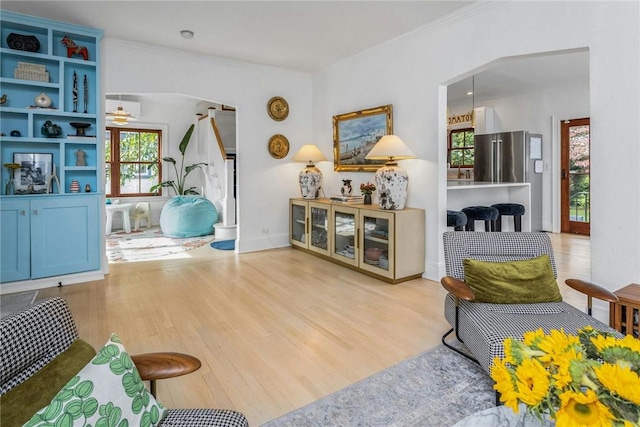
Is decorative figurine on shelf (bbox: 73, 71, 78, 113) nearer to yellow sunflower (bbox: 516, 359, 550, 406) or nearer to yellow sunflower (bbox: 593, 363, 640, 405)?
yellow sunflower (bbox: 516, 359, 550, 406)

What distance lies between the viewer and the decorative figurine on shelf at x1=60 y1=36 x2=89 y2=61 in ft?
13.2

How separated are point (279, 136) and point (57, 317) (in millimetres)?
4759

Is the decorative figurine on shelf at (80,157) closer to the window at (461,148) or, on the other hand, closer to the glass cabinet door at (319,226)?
the glass cabinet door at (319,226)

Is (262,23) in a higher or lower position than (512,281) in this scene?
higher

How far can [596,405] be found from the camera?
2.92 ft

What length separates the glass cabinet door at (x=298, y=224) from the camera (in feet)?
18.3

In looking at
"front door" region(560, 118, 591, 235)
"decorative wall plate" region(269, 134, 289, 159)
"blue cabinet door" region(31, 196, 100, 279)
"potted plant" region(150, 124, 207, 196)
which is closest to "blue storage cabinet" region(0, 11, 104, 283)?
"blue cabinet door" region(31, 196, 100, 279)

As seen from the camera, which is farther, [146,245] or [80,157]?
[146,245]

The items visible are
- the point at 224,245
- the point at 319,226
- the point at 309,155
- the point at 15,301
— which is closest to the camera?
the point at 15,301

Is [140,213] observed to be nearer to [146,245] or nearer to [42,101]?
[146,245]

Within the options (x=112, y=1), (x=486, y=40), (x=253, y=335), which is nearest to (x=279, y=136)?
(x=112, y=1)

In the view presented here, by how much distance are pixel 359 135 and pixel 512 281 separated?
3181mm

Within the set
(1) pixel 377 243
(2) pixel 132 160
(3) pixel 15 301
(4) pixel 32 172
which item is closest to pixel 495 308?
(1) pixel 377 243

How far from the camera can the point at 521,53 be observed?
325 cm
